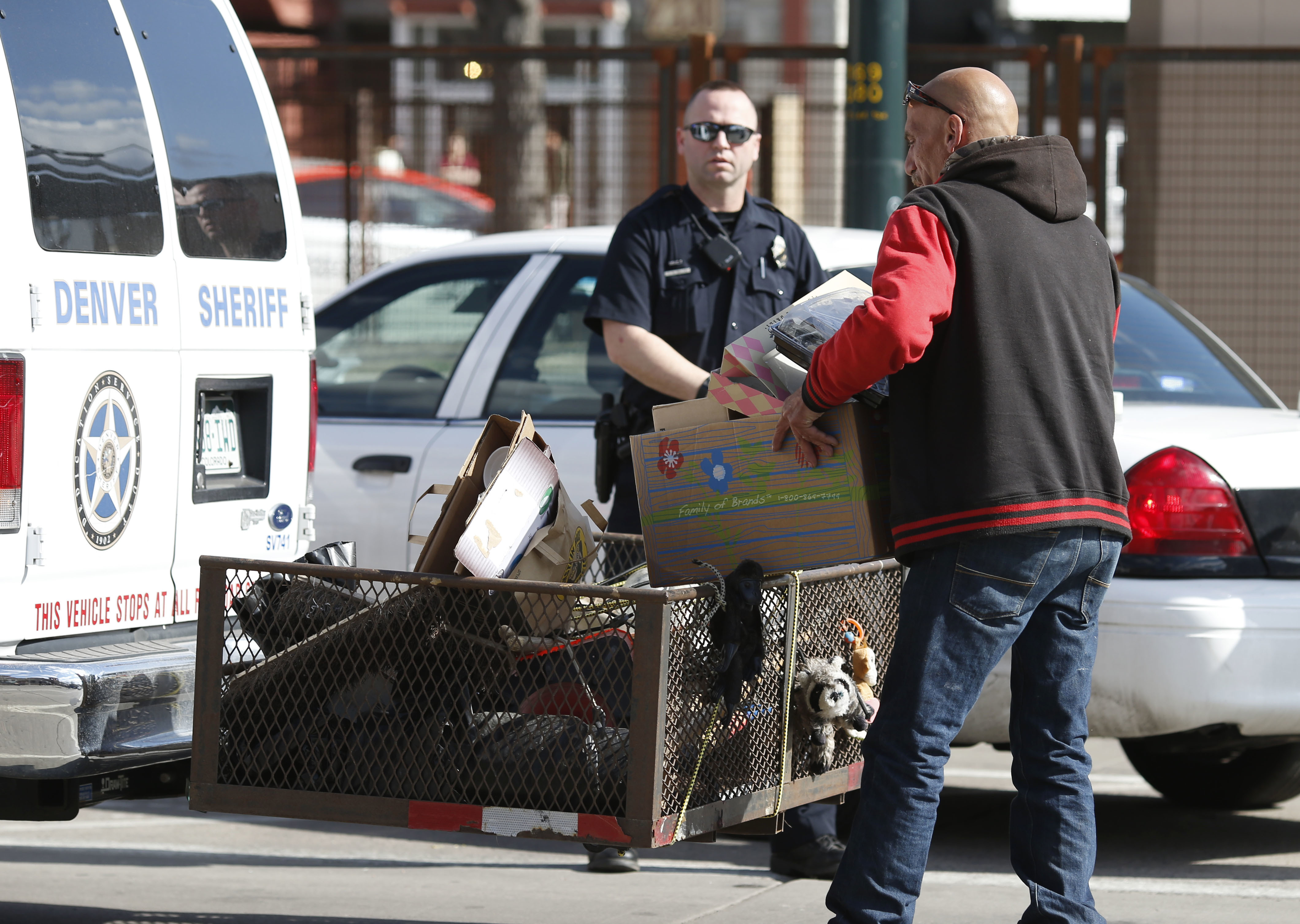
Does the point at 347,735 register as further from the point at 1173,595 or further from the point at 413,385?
the point at 413,385

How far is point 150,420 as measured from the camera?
4.28 meters

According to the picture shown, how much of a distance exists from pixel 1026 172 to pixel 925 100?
27cm

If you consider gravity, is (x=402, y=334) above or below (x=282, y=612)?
above

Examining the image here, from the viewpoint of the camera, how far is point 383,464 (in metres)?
6.04

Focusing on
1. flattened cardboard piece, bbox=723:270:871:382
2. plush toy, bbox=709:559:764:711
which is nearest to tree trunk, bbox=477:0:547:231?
flattened cardboard piece, bbox=723:270:871:382

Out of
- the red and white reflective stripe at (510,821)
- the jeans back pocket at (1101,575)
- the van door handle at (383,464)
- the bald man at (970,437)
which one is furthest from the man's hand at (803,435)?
Result: the van door handle at (383,464)

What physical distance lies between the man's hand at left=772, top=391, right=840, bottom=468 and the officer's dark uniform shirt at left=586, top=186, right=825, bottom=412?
58.1 inches

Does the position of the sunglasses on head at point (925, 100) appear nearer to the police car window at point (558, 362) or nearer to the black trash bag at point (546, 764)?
the black trash bag at point (546, 764)

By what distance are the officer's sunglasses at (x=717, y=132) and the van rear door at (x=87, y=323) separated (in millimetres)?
1513

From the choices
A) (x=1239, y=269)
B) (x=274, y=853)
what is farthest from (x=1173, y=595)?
(x=1239, y=269)

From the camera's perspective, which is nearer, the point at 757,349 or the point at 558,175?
the point at 757,349

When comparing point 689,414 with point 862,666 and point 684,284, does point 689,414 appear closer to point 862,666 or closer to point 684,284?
point 862,666

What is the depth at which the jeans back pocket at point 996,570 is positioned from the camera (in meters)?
3.46

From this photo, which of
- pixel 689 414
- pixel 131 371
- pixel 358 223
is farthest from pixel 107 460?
pixel 358 223
